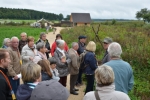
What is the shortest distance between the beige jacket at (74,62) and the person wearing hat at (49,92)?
3.75 m

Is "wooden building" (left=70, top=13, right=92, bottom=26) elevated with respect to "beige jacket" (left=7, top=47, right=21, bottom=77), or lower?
elevated

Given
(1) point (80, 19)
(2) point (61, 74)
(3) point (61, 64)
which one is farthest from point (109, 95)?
(1) point (80, 19)

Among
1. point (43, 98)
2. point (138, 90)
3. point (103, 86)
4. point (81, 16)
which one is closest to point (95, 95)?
point (103, 86)

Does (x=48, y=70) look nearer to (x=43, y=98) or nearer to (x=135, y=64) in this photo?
(x=43, y=98)

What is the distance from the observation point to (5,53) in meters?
3.57

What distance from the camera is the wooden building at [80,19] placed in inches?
2666

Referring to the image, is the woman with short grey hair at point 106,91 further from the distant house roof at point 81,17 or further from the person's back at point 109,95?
the distant house roof at point 81,17

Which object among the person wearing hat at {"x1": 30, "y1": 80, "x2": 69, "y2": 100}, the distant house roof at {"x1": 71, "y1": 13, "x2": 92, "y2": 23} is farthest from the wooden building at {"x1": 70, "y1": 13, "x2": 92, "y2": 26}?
the person wearing hat at {"x1": 30, "y1": 80, "x2": 69, "y2": 100}

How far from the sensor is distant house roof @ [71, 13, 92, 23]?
68162 mm

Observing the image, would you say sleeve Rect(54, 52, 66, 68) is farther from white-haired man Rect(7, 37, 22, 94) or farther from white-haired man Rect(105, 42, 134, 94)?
white-haired man Rect(105, 42, 134, 94)

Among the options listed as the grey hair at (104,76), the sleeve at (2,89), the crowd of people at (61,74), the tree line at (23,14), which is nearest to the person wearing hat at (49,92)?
the crowd of people at (61,74)

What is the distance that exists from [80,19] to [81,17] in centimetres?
111

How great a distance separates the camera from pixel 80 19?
68938 mm

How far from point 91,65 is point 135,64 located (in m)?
3.82
